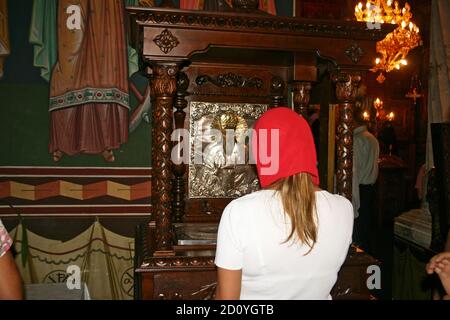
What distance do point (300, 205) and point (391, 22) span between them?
721 cm

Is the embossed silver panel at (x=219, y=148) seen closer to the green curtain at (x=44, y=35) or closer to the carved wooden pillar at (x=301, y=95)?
the carved wooden pillar at (x=301, y=95)

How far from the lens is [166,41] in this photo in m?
2.36

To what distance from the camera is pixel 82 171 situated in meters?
3.91

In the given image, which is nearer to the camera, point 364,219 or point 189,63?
point 189,63

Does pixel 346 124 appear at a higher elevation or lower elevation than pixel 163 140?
higher

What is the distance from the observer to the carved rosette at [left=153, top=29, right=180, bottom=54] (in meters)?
2.35

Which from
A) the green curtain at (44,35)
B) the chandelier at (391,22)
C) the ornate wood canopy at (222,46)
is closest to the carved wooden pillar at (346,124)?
the ornate wood canopy at (222,46)

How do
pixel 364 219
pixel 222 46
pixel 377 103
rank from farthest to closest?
1. pixel 377 103
2. pixel 364 219
3. pixel 222 46

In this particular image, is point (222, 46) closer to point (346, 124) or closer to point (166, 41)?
point (166, 41)

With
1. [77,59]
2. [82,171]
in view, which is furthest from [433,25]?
[82,171]

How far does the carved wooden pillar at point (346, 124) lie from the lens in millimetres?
2672

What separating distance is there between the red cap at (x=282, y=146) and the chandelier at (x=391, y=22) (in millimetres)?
6113

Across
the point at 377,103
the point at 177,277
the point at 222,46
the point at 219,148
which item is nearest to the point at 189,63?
the point at 222,46

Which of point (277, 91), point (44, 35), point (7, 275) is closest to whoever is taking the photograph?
point (7, 275)
